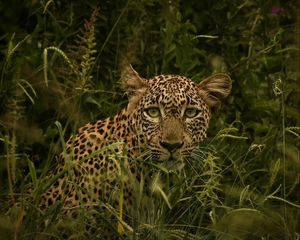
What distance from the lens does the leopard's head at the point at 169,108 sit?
252 inches

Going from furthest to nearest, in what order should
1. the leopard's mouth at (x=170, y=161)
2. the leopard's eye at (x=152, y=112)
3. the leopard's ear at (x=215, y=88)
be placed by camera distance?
the leopard's ear at (x=215, y=88)
the leopard's eye at (x=152, y=112)
the leopard's mouth at (x=170, y=161)

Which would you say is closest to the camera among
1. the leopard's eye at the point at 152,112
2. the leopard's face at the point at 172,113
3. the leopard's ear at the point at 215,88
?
the leopard's face at the point at 172,113

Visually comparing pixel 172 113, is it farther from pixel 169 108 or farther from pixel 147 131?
pixel 147 131

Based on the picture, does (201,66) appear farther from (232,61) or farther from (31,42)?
(31,42)

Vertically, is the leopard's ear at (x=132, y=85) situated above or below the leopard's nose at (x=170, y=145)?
above

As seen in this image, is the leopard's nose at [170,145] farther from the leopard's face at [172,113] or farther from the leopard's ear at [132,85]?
the leopard's ear at [132,85]

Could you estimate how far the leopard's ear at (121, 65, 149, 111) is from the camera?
6.57 m

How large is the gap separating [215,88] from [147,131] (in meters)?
0.56

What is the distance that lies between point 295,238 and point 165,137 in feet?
3.39

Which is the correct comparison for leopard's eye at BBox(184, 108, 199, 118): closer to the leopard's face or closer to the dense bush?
the leopard's face

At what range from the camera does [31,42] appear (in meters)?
7.48

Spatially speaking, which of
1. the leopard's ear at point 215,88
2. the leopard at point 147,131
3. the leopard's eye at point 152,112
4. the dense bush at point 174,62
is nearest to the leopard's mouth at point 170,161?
the leopard at point 147,131

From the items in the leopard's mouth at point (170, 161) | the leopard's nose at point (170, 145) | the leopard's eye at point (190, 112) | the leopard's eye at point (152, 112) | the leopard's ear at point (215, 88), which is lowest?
the leopard's mouth at point (170, 161)

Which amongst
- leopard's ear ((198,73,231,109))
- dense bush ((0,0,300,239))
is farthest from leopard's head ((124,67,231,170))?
dense bush ((0,0,300,239))
